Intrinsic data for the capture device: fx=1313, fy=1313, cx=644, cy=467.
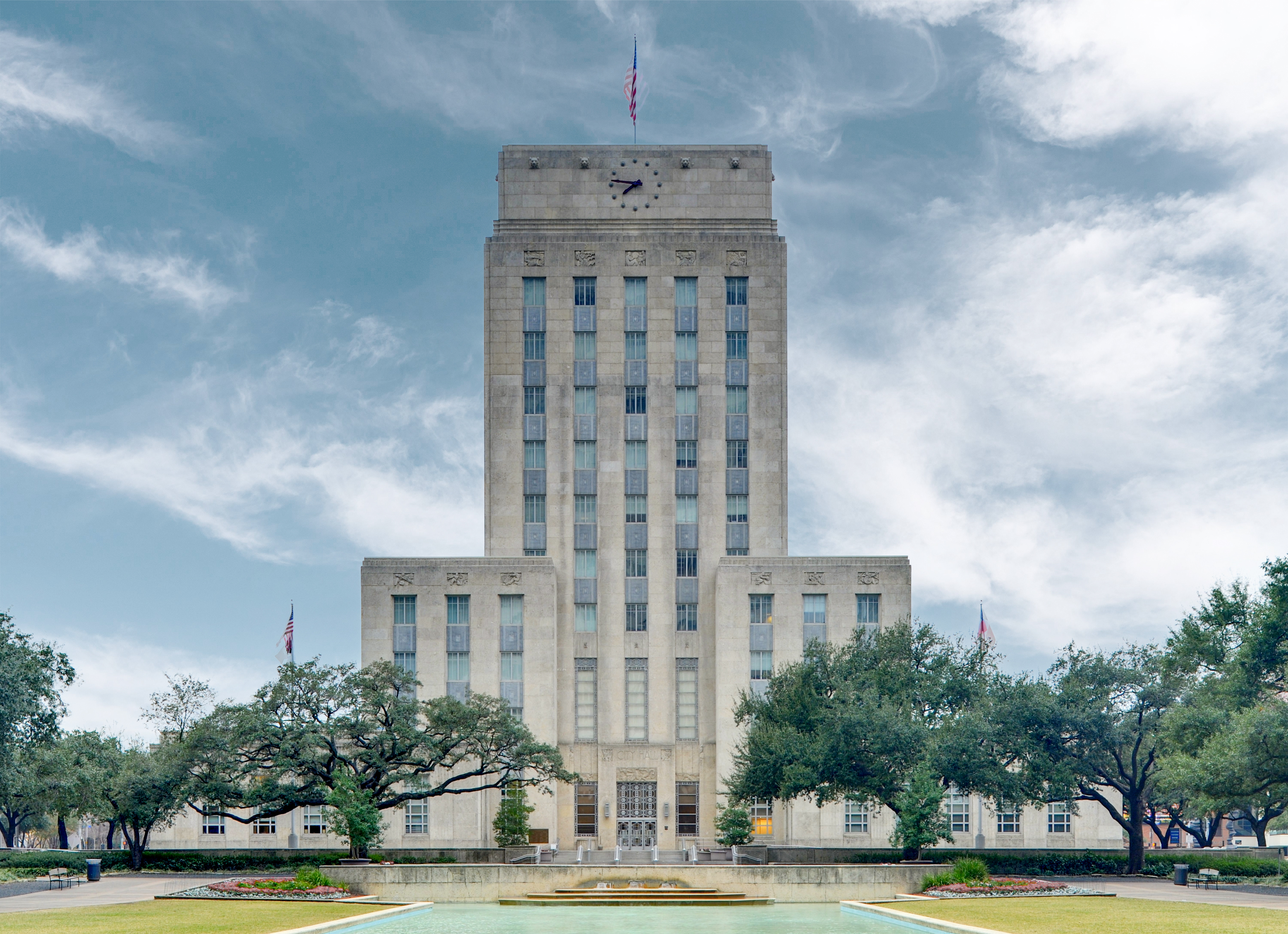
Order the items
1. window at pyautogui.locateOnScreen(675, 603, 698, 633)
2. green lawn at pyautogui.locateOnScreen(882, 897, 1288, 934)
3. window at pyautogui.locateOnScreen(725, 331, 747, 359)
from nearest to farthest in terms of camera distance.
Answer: green lawn at pyautogui.locateOnScreen(882, 897, 1288, 934) < window at pyautogui.locateOnScreen(675, 603, 698, 633) < window at pyautogui.locateOnScreen(725, 331, 747, 359)

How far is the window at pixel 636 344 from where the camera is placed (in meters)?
91.4

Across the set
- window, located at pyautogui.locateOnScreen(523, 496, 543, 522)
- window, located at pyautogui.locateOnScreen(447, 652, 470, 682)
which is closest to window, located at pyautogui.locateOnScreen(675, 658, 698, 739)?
window, located at pyautogui.locateOnScreen(523, 496, 543, 522)

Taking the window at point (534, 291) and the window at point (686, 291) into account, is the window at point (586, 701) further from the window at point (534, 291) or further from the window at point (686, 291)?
the window at point (686, 291)

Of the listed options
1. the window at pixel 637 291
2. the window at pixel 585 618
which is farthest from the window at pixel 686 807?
the window at pixel 637 291

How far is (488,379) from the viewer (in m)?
90.9

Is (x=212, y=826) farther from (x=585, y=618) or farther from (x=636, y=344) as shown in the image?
(x=636, y=344)

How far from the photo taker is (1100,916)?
1383 inches

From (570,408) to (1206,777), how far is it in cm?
5290

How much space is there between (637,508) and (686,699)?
43.3 feet

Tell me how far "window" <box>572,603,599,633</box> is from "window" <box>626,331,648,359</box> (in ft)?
57.5

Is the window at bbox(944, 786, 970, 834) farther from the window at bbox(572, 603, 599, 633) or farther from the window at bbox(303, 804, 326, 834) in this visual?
the window at bbox(303, 804, 326, 834)

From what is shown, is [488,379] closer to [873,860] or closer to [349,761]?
[349,761]

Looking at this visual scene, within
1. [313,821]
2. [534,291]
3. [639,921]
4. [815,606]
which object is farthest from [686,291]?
[639,921]

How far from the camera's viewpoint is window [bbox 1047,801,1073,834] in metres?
81.6
